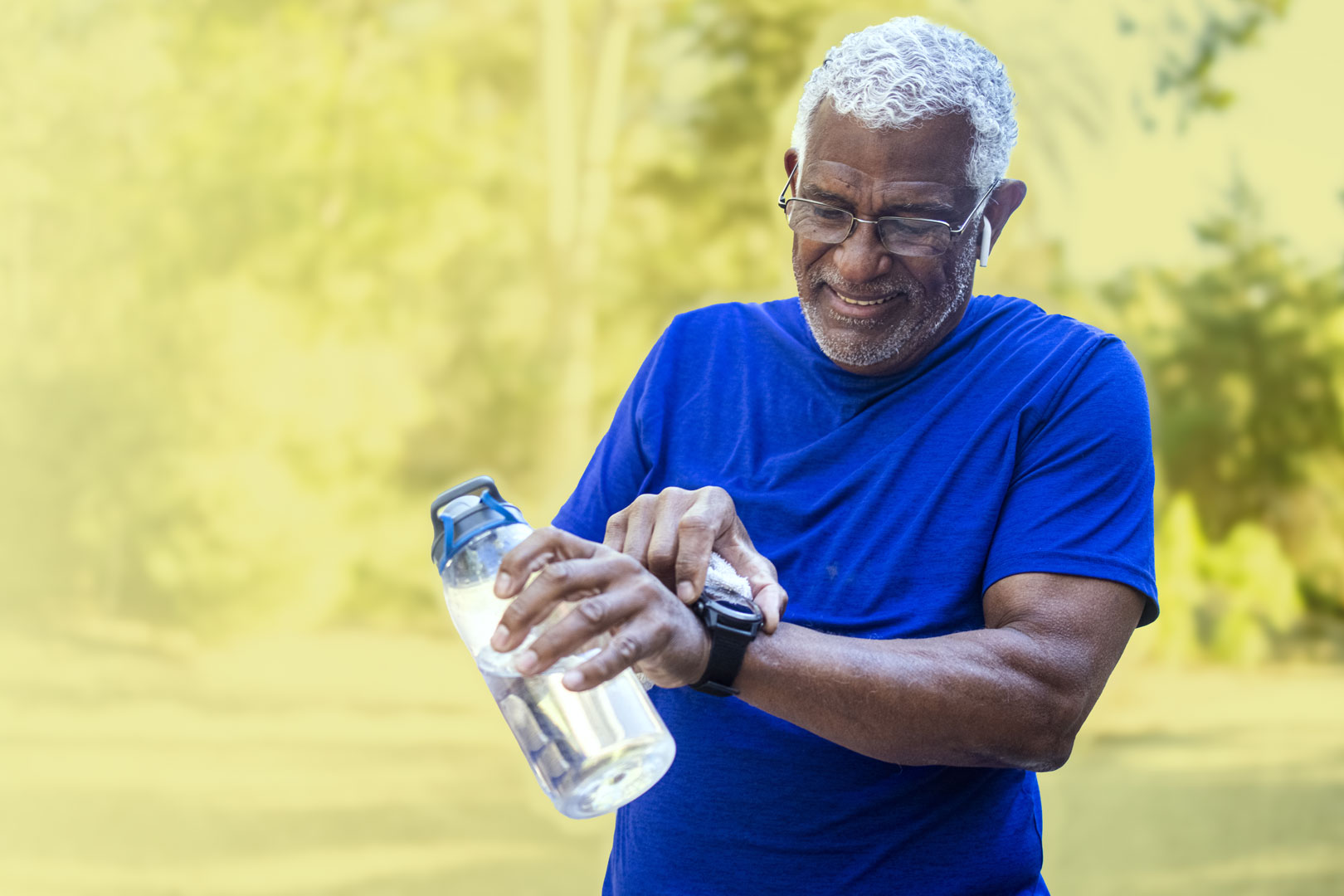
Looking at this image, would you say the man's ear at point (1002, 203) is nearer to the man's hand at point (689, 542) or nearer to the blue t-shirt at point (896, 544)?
the blue t-shirt at point (896, 544)

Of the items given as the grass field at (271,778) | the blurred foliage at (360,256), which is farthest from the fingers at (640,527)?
the grass field at (271,778)

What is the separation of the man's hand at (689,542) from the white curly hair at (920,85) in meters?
0.44

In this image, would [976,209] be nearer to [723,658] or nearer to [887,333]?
[887,333]

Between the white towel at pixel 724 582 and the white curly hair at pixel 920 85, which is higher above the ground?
the white curly hair at pixel 920 85

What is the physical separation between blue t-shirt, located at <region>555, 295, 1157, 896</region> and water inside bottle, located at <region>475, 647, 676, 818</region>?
237mm

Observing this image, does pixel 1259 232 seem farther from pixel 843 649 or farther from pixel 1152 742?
pixel 843 649

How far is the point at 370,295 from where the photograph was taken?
386cm

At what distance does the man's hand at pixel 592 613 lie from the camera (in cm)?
89

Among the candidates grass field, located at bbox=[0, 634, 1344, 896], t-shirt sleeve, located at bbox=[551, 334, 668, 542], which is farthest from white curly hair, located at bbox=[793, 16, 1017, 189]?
grass field, located at bbox=[0, 634, 1344, 896]

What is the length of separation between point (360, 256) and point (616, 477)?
2758 mm

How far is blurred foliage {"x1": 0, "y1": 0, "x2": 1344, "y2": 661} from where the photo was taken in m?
3.80

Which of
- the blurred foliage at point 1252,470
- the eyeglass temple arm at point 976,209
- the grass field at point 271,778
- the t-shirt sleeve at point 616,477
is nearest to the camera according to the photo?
the eyeglass temple arm at point 976,209

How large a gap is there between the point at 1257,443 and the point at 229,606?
3.56 m

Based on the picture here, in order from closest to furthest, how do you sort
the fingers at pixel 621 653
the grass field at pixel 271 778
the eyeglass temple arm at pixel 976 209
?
the fingers at pixel 621 653 < the eyeglass temple arm at pixel 976 209 < the grass field at pixel 271 778
